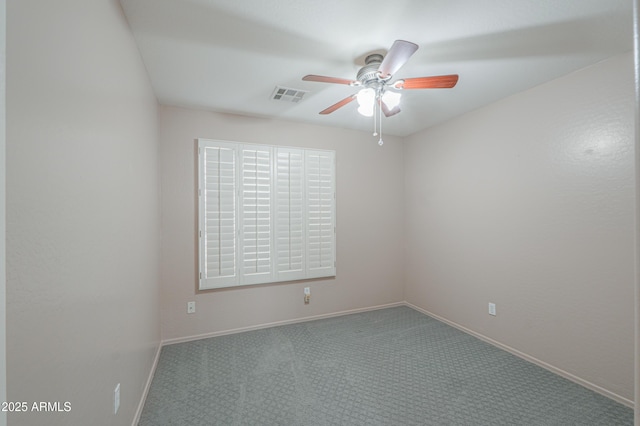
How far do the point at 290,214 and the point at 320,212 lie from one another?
0.41 meters

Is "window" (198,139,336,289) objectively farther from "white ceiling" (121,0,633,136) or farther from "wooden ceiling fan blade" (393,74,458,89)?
"wooden ceiling fan blade" (393,74,458,89)

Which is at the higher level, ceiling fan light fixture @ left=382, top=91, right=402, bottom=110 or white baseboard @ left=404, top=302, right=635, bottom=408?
ceiling fan light fixture @ left=382, top=91, right=402, bottom=110

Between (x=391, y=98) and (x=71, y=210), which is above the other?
(x=391, y=98)

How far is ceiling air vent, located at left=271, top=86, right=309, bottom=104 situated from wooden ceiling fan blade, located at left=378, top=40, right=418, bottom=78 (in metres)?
1.02

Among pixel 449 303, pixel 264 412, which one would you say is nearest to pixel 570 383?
pixel 449 303

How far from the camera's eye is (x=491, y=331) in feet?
9.50

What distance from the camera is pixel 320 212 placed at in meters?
3.57

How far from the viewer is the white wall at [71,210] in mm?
704

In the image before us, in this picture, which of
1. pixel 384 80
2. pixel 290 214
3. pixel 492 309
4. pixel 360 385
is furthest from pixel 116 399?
pixel 492 309

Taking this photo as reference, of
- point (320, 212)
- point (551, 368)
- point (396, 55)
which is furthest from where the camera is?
point (320, 212)

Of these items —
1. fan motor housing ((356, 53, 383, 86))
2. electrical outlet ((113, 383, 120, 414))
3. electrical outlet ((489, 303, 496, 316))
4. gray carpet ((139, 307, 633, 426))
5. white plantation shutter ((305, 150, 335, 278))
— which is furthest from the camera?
white plantation shutter ((305, 150, 335, 278))

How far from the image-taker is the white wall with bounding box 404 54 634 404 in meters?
2.01

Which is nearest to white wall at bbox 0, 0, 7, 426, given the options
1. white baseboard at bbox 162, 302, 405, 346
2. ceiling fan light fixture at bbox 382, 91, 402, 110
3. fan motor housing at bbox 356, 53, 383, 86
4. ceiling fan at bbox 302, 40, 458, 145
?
ceiling fan at bbox 302, 40, 458, 145

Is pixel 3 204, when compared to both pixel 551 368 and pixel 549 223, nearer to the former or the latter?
pixel 549 223
